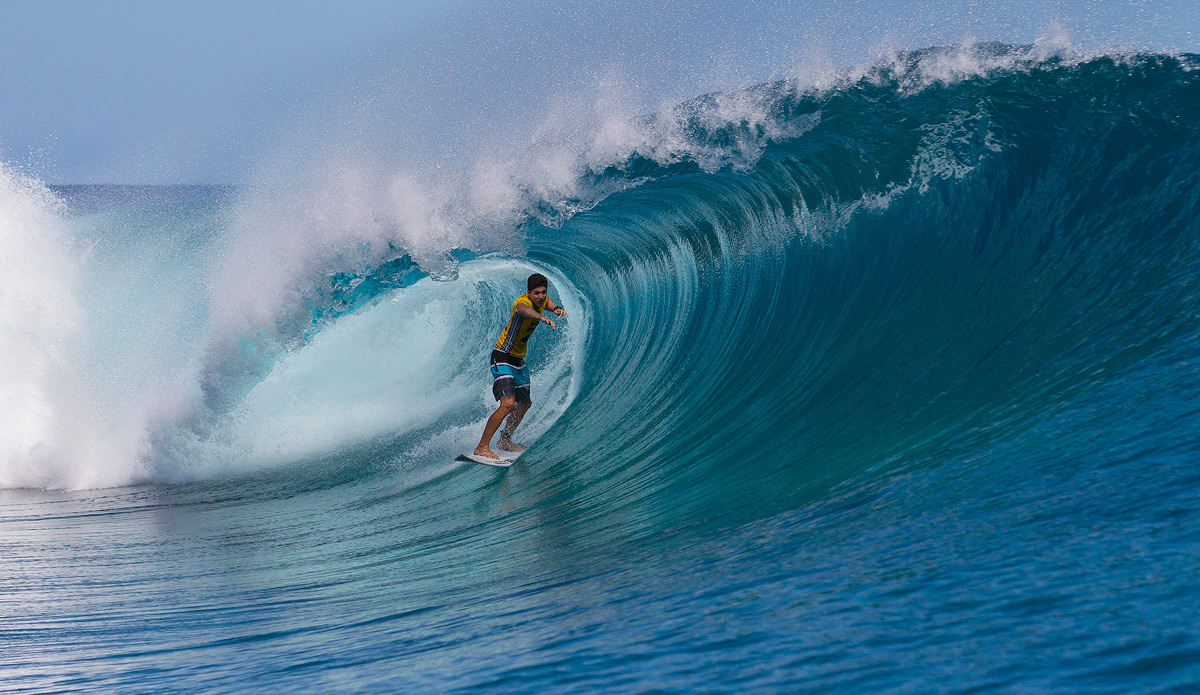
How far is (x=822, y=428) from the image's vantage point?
518cm

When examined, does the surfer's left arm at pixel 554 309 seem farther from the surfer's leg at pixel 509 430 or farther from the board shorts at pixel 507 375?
the surfer's leg at pixel 509 430

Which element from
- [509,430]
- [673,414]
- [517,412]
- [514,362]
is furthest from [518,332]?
[673,414]

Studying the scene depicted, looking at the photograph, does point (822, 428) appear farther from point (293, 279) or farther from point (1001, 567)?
point (293, 279)

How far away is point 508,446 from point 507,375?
2.02ft

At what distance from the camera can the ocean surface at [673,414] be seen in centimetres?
255

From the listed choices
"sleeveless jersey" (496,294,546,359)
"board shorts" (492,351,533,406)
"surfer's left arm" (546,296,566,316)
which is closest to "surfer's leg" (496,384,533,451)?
"board shorts" (492,351,533,406)

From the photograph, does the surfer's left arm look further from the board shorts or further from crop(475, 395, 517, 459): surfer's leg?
crop(475, 395, 517, 459): surfer's leg

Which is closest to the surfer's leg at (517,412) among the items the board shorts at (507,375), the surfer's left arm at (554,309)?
the board shorts at (507,375)

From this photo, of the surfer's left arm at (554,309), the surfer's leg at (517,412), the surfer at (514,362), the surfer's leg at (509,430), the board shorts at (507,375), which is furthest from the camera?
the surfer's leg at (509,430)

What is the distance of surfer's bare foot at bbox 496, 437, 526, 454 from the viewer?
671 centimetres

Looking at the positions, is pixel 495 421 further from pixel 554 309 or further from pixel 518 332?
pixel 554 309

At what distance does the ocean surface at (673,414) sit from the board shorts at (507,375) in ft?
1.93

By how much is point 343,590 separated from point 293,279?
4578 millimetres

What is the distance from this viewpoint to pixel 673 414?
6.73 m
